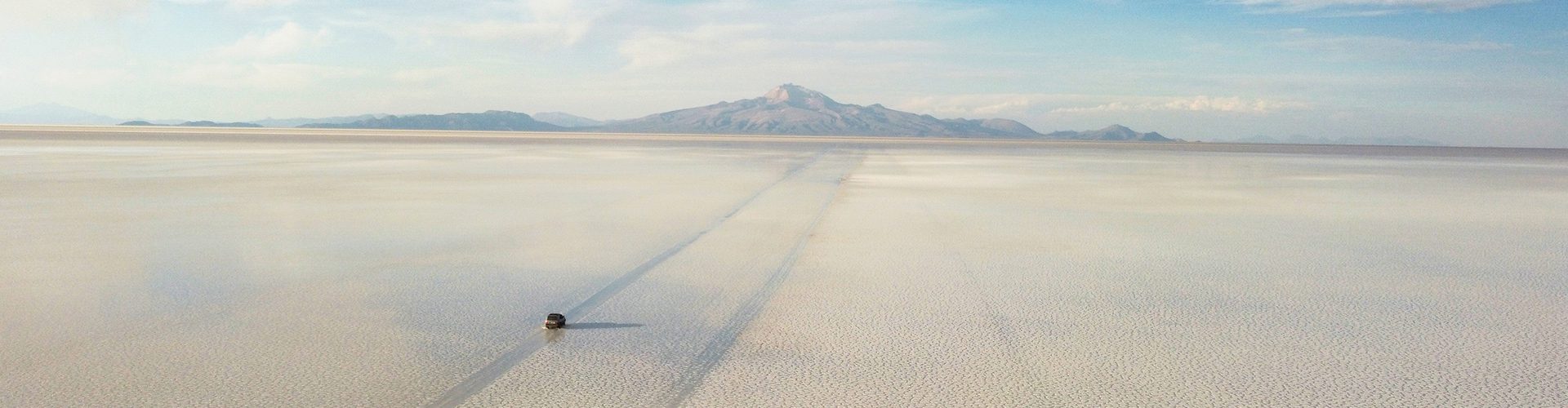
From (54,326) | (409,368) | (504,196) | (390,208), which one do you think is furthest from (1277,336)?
(504,196)

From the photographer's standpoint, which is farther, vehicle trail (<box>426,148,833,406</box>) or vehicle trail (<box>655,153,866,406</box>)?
vehicle trail (<box>655,153,866,406</box>)

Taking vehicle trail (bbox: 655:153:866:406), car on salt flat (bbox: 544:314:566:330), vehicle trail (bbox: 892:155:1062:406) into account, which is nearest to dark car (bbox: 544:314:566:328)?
car on salt flat (bbox: 544:314:566:330)

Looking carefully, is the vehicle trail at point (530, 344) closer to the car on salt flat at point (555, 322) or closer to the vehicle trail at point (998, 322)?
the car on salt flat at point (555, 322)

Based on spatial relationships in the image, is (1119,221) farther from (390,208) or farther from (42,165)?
(42,165)

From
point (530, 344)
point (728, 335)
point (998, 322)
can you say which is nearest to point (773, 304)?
point (728, 335)

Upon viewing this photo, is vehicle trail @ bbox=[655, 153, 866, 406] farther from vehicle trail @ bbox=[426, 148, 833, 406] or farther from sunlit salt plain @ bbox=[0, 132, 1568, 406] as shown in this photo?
vehicle trail @ bbox=[426, 148, 833, 406]

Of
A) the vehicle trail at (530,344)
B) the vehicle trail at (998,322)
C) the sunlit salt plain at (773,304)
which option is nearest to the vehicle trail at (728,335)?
the sunlit salt plain at (773,304)
